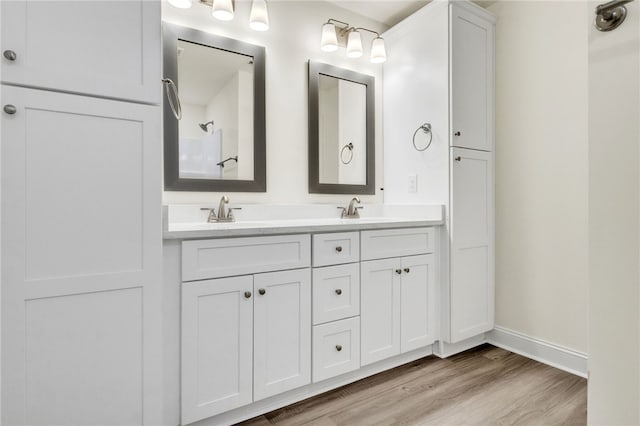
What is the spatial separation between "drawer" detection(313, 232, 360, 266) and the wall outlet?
80 cm

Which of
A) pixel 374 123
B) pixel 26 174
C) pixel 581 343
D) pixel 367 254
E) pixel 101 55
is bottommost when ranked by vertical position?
pixel 581 343

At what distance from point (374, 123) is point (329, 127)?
0.43 m

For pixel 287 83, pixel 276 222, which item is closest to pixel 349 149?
pixel 287 83

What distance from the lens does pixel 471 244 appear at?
7.34 ft

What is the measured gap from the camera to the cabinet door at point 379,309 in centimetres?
183

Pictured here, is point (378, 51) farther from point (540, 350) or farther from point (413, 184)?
point (540, 350)

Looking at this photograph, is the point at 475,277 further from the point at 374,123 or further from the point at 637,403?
the point at 637,403

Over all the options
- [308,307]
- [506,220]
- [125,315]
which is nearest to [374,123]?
[506,220]

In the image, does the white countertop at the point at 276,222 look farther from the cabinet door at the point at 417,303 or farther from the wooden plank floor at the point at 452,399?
the wooden plank floor at the point at 452,399

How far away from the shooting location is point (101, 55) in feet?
3.70

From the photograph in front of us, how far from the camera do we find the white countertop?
54.2 inches

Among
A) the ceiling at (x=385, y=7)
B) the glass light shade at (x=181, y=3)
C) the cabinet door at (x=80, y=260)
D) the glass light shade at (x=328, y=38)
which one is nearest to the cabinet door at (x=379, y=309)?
the cabinet door at (x=80, y=260)

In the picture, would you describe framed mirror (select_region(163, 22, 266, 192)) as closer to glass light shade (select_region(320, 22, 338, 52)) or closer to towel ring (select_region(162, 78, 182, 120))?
towel ring (select_region(162, 78, 182, 120))

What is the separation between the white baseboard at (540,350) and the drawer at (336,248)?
4.38ft
